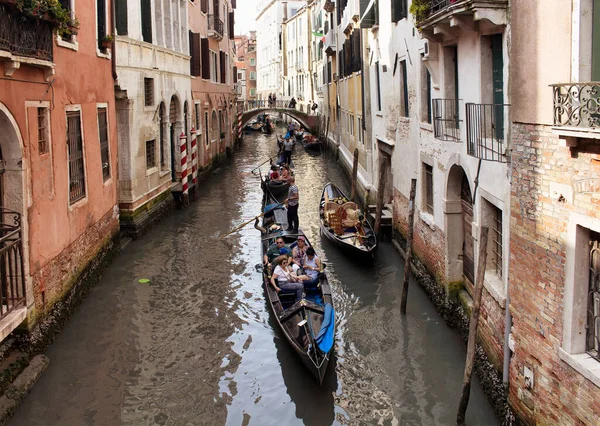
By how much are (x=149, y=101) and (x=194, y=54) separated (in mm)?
6555

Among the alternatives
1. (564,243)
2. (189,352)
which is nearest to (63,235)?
(189,352)

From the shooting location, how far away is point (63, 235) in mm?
9727

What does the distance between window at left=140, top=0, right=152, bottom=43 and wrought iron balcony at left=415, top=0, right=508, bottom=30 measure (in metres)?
9.07

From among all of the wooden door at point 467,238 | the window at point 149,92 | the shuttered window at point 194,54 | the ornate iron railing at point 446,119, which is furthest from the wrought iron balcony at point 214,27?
the wooden door at point 467,238

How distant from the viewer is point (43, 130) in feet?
30.6

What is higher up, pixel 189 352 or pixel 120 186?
pixel 120 186

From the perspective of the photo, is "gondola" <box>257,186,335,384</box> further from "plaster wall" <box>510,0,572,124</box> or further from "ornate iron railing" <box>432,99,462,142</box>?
"plaster wall" <box>510,0,572,124</box>

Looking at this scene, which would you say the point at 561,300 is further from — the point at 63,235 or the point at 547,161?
the point at 63,235

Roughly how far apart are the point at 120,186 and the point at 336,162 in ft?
55.5

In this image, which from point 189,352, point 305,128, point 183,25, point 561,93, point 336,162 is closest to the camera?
point 561,93

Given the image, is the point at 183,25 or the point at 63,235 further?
the point at 183,25

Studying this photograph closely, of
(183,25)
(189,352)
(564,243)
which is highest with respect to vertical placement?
(183,25)

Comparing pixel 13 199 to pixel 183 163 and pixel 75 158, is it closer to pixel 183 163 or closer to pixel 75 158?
pixel 75 158

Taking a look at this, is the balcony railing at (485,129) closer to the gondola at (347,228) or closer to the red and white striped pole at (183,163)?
the gondola at (347,228)
